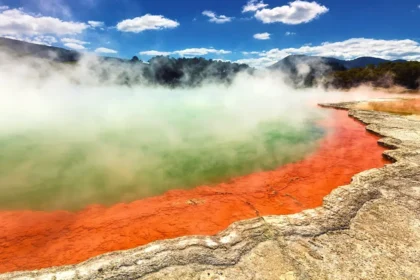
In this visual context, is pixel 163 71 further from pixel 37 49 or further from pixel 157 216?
pixel 37 49

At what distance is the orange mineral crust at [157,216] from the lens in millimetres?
4211

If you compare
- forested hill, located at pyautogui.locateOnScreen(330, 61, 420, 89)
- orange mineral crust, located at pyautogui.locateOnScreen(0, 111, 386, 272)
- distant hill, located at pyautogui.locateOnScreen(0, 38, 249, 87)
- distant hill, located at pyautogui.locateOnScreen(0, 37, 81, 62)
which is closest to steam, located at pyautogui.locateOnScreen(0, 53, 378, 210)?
orange mineral crust, located at pyautogui.locateOnScreen(0, 111, 386, 272)

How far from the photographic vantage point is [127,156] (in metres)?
8.19

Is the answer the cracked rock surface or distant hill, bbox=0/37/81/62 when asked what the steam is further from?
distant hill, bbox=0/37/81/62

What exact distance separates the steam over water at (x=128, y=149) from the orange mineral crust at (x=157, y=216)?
0.43 meters

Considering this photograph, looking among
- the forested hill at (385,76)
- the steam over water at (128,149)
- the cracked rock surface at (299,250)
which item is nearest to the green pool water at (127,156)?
the steam over water at (128,149)

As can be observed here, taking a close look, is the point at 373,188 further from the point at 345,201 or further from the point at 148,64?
the point at 148,64

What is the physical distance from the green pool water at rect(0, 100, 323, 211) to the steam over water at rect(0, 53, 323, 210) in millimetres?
23

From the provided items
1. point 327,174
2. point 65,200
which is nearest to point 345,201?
point 327,174

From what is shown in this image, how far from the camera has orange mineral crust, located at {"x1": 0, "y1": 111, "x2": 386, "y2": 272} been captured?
4211 mm

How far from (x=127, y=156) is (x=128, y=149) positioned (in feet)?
2.31

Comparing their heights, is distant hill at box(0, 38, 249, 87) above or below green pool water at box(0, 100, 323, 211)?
above

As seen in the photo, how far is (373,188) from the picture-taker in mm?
5344

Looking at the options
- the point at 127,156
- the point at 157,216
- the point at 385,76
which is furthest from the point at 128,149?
the point at 385,76
